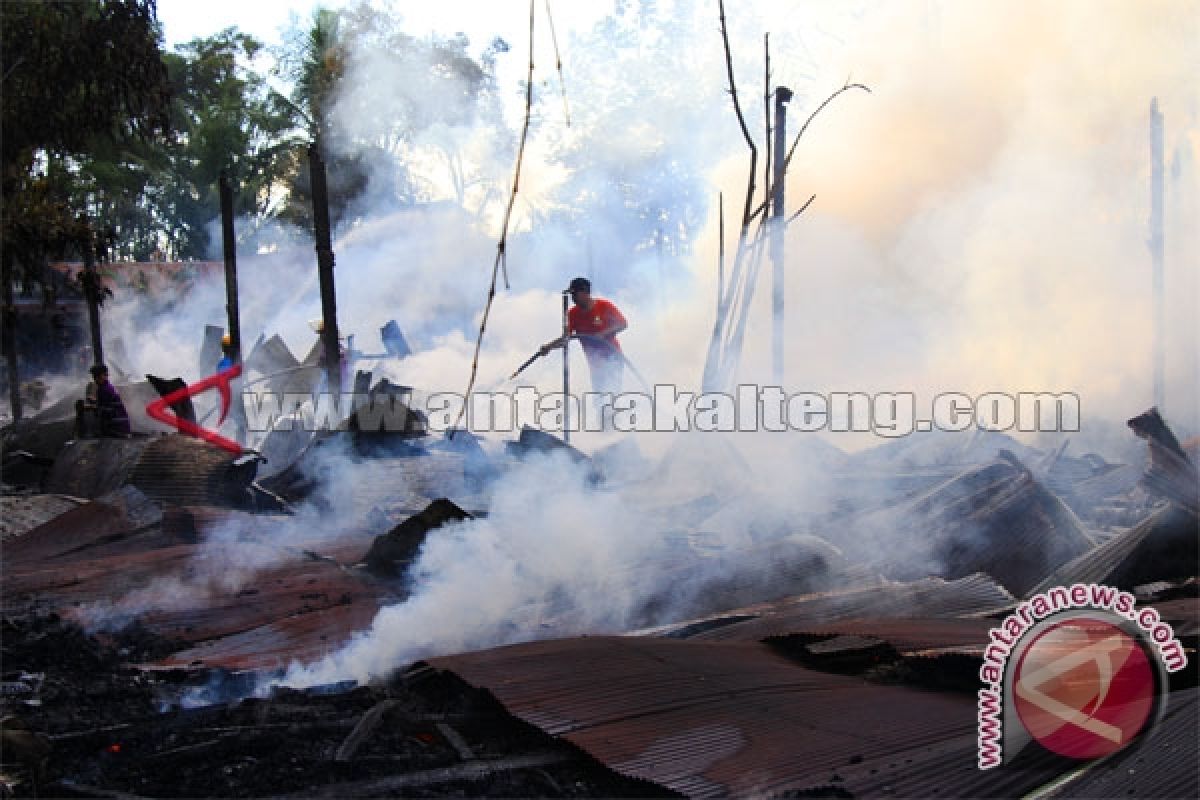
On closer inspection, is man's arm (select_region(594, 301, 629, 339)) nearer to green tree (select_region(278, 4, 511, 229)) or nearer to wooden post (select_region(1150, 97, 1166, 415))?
wooden post (select_region(1150, 97, 1166, 415))

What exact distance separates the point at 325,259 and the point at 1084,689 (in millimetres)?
7062

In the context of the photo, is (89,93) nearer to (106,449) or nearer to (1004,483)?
(106,449)

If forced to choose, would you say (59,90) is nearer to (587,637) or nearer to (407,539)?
(407,539)

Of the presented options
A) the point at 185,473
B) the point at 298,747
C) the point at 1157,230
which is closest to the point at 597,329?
the point at 185,473

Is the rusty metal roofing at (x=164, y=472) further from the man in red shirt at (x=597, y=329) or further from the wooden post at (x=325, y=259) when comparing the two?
the man in red shirt at (x=597, y=329)

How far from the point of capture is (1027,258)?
43.8 ft

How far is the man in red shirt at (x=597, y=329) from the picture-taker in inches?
396

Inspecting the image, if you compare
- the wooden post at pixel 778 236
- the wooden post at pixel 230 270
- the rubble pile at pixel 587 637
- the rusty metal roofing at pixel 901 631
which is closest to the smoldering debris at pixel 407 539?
the rubble pile at pixel 587 637

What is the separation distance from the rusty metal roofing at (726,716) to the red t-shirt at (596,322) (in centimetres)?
615

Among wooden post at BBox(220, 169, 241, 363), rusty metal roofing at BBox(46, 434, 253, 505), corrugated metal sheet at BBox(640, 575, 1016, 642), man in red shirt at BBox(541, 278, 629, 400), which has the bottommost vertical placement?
corrugated metal sheet at BBox(640, 575, 1016, 642)

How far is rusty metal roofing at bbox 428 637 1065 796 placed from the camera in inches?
118

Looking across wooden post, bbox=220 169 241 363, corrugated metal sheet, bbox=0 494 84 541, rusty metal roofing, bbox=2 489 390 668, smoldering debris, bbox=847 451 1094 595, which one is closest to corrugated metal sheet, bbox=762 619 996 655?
smoldering debris, bbox=847 451 1094 595

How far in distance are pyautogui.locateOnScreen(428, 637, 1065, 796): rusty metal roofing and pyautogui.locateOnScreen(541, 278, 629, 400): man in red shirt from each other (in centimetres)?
612

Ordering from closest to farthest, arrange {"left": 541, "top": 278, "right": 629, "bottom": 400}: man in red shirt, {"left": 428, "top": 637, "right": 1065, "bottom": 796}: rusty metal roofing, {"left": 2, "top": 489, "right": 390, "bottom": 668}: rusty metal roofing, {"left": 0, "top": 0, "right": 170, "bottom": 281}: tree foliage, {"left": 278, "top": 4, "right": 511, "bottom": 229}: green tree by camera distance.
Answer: {"left": 428, "top": 637, "right": 1065, "bottom": 796}: rusty metal roofing < {"left": 2, "top": 489, "right": 390, "bottom": 668}: rusty metal roofing < {"left": 0, "top": 0, "right": 170, "bottom": 281}: tree foliage < {"left": 541, "top": 278, "right": 629, "bottom": 400}: man in red shirt < {"left": 278, "top": 4, "right": 511, "bottom": 229}: green tree
